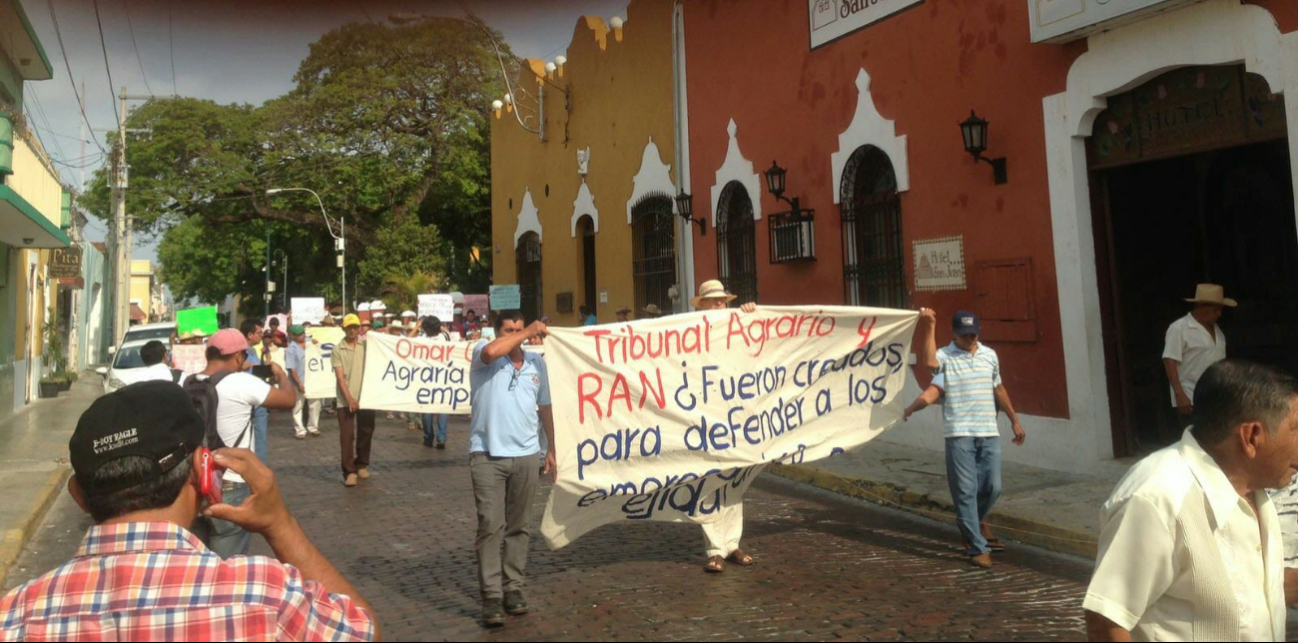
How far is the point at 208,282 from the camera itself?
56938mm

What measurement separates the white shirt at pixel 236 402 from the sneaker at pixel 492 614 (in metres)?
1.80

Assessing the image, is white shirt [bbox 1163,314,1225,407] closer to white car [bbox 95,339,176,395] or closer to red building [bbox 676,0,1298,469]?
red building [bbox 676,0,1298,469]

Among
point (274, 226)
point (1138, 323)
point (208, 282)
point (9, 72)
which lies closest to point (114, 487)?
point (1138, 323)

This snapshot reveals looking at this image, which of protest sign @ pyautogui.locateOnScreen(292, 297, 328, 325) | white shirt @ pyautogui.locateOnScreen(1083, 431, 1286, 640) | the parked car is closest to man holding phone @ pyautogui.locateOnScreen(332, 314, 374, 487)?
white shirt @ pyautogui.locateOnScreen(1083, 431, 1286, 640)

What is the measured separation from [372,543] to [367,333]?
16.2ft

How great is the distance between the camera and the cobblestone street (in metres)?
5.62

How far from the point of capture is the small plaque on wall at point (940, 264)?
11.6 metres

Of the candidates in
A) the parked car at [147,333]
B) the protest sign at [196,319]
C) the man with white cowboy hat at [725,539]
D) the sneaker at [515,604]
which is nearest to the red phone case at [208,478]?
the sneaker at [515,604]

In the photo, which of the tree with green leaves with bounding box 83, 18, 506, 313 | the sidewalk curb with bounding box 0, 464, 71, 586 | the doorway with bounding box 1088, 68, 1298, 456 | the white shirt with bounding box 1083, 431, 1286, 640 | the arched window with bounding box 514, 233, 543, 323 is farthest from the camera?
the arched window with bounding box 514, 233, 543, 323

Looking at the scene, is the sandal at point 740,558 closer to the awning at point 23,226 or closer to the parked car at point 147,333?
the awning at point 23,226

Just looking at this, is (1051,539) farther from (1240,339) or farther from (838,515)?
(1240,339)

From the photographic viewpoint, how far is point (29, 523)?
936 cm

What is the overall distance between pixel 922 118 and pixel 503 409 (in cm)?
800

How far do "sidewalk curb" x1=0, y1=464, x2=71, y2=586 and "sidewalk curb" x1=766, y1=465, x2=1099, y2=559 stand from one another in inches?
285
